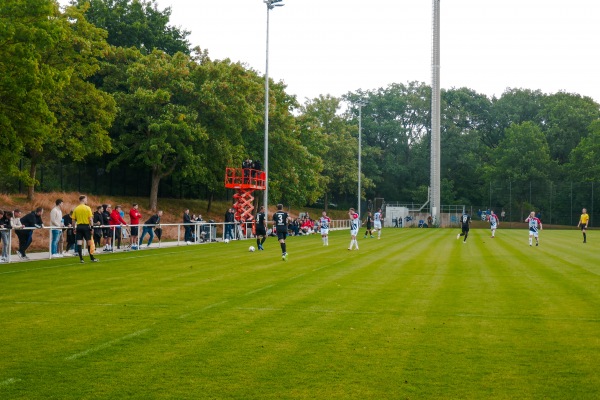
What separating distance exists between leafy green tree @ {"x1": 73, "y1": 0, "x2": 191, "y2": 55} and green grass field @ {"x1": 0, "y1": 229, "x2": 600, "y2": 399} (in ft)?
130

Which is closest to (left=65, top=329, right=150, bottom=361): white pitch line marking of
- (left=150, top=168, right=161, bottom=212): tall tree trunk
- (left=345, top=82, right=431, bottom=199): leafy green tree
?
(left=150, top=168, right=161, bottom=212): tall tree trunk

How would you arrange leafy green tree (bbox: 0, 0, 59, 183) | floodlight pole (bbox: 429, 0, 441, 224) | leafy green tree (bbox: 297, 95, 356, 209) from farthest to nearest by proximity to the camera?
leafy green tree (bbox: 297, 95, 356, 209), floodlight pole (bbox: 429, 0, 441, 224), leafy green tree (bbox: 0, 0, 59, 183)

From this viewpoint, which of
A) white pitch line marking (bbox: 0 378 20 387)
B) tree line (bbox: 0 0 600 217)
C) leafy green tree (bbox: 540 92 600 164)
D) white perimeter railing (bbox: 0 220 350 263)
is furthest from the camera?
leafy green tree (bbox: 540 92 600 164)

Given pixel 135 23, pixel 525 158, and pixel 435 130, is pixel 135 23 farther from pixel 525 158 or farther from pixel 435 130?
pixel 525 158

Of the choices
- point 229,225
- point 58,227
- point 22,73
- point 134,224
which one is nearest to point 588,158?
point 229,225

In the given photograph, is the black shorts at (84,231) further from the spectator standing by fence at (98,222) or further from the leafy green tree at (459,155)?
the leafy green tree at (459,155)

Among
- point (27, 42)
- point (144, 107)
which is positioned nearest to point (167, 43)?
point (144, 107)

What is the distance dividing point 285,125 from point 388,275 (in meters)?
40.9

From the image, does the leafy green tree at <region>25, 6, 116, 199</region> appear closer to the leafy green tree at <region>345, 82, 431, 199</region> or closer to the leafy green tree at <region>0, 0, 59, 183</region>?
the leafy green tree at <region>0, 0, 59, 183</region>

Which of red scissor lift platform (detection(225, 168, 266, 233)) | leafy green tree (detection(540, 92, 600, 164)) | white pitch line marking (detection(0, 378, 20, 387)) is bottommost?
white pitch line marking (detection(0, 378, 20, 387))

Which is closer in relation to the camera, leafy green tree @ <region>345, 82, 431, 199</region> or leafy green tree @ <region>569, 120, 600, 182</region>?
leafy green tree @ <region>569, 120, 600, 182</region>

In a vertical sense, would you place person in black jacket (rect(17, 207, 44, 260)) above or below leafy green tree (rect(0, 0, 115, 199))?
below

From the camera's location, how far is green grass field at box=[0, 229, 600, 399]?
250 inches

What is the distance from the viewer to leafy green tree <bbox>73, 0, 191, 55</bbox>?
51.9 meters
